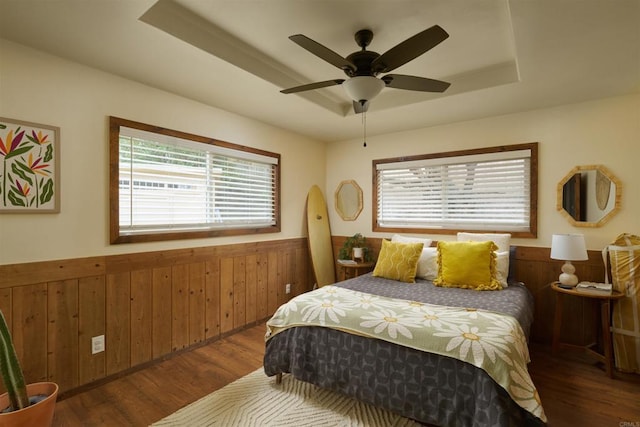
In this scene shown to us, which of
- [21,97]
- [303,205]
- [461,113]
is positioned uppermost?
[461,113]

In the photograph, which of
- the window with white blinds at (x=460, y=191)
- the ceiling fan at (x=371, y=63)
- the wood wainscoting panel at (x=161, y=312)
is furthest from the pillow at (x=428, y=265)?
the wood wainscoting panel at (x=161, y=312)

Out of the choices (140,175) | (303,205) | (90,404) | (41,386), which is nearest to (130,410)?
(90,404)

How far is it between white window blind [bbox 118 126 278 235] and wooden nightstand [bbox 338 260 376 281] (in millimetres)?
1086

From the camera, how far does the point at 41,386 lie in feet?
5.88

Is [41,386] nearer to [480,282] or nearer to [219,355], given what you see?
[219,355]

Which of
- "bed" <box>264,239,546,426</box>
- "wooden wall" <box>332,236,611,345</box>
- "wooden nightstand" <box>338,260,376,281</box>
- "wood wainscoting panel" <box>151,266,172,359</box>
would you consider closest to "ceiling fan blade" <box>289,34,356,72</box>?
"bed" <box>264,239,546,426</box>

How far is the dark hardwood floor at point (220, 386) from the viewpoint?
1946mm

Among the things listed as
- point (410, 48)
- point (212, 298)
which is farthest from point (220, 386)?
point (410, 48)

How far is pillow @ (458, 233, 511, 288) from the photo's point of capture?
2.80 metres

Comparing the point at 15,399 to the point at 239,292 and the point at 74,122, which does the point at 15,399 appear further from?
the point at 239,292

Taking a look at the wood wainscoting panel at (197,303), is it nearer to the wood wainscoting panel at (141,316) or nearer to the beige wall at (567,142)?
the wood wainscoting panel at (141,316)

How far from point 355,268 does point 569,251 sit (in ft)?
7.04

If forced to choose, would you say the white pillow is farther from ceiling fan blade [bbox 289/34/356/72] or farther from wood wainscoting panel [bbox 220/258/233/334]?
wood wainscoting panel [bbox 220/258/233/334]

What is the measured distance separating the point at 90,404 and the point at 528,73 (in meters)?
3.84
